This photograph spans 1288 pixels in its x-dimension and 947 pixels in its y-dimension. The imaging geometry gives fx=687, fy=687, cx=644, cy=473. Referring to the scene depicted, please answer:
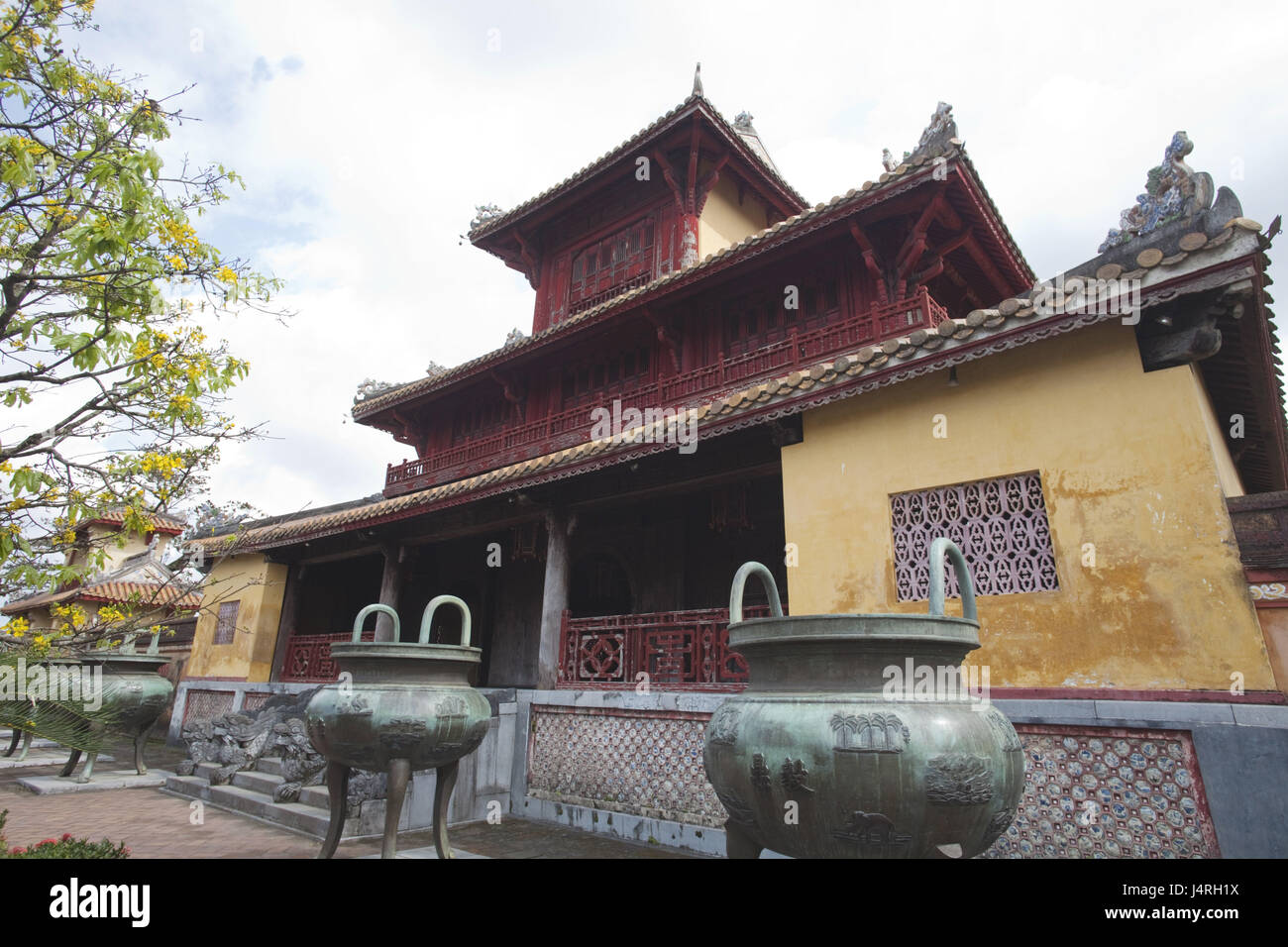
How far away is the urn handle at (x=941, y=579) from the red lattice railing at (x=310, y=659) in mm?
9513

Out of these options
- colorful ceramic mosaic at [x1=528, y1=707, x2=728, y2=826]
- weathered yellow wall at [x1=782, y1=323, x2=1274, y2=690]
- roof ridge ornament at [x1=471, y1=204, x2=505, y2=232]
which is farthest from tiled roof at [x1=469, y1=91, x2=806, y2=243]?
colorful ceramic mosaic at [x1=528, y1=707, x2=728, y2=826]

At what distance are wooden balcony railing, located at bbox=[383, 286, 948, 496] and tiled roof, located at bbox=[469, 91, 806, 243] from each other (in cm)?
420

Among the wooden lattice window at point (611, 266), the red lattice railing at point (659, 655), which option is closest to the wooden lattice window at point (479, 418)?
the wooden lattice window at point (611, 266)

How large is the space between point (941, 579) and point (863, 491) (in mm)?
2989

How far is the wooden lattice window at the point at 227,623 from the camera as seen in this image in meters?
12.4

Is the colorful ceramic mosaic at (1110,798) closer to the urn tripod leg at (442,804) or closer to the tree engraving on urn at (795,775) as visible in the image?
the tree engraving on urn at (795,775)

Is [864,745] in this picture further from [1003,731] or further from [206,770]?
[206,770]

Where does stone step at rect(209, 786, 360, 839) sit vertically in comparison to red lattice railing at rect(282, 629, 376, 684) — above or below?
below

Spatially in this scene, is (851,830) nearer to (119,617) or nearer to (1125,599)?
(1125,599)

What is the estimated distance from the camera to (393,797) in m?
4.51

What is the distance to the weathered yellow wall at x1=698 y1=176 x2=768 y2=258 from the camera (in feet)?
37.8

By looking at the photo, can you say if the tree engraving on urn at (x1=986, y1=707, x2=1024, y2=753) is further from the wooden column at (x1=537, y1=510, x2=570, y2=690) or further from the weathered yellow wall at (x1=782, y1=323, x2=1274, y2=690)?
the wooden column at (x1=537, y1=510, x2=570, y2=690)
